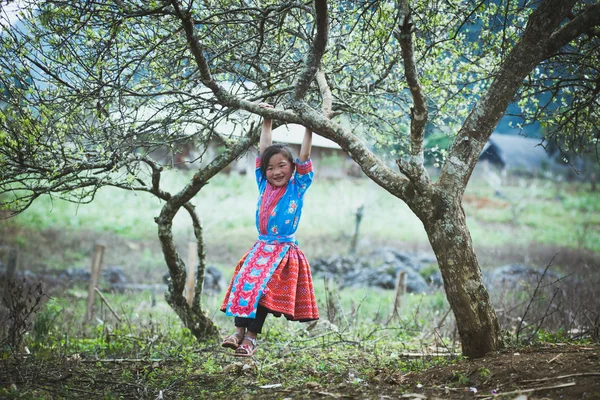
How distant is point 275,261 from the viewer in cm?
443

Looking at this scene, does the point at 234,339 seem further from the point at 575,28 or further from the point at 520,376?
the point at 575,28

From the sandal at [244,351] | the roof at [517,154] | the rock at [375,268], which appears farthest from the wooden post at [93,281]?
the roof at [517,154]

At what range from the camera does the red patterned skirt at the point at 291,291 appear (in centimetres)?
436

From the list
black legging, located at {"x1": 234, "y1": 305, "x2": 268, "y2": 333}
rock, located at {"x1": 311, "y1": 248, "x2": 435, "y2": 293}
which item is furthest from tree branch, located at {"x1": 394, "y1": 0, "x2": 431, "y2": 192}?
rock, located at {"x1": 311, "y1": 248, "x2": 435, "y2": 293}

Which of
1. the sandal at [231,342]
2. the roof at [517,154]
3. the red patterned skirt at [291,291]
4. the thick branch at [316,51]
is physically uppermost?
the roof at [517,154]

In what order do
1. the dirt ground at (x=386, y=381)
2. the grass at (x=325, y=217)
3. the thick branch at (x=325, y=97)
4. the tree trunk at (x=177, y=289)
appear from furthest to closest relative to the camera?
the grass at (x=325, y=217) < the tree trunk at (x=177, y=289) < the thick branch at (x=325, y=97) < the dirt ground at (x=386, y=381)

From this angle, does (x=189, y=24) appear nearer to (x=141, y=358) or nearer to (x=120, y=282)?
(x=141, y=358)

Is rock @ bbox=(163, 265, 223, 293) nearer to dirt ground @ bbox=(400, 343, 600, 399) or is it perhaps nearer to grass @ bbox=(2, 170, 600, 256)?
grass @ bbox=(2, 170, 600, 256)

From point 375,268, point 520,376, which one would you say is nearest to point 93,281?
point 520,376

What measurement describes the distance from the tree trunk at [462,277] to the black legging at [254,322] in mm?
1482

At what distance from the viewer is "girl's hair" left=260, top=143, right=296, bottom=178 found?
15.1 feet

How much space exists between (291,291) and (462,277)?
1.36 meters

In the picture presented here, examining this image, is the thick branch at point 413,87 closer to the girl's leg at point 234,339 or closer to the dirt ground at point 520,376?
the dirt ground at point 520,376

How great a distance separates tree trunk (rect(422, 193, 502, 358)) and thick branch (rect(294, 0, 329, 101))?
1.40 m
